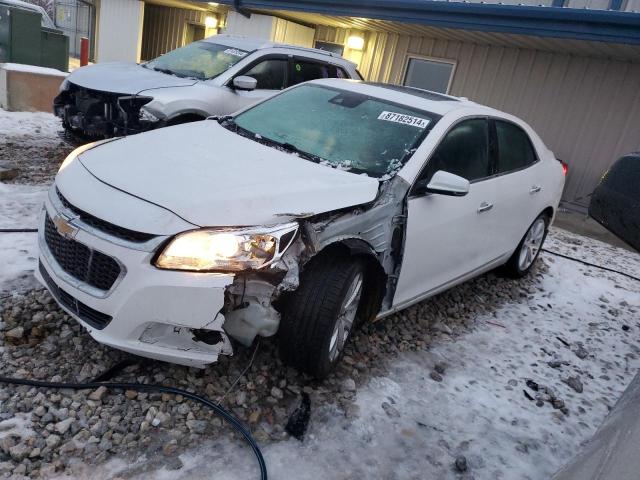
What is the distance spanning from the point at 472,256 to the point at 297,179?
1780 mm

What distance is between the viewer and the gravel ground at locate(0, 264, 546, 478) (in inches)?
89.0

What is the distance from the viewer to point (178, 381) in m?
2.76

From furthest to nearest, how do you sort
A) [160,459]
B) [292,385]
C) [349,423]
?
[292,385] → [349,423] → [160,459]

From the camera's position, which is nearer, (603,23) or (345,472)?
(345,472)

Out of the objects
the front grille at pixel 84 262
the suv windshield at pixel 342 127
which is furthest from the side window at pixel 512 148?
the front grille at pixel 84 262

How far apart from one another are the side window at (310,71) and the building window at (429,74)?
3324 millimetres

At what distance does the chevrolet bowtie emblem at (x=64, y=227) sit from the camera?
247cm

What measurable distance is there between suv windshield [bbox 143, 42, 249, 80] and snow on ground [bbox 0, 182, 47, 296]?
2392 millimetres

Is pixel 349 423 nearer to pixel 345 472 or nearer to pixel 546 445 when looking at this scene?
pixel 345 472

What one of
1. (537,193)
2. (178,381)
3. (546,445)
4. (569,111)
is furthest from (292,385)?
(569,111)

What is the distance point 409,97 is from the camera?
12.7ft

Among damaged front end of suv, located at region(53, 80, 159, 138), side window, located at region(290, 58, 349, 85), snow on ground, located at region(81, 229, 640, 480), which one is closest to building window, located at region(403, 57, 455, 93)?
side window, located at region(290, 58, 349, 85)

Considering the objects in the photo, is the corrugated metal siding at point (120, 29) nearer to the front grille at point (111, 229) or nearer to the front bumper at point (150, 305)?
the front grille at point (111, 229)

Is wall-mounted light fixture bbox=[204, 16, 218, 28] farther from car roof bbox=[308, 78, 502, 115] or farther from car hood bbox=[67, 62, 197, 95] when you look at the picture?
car roof bbox=[308, 78, 502, 115]
